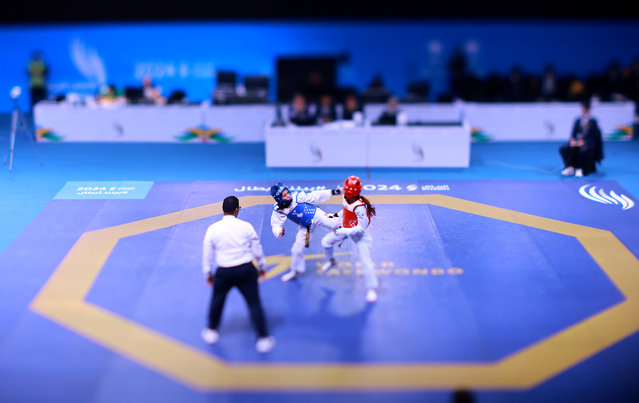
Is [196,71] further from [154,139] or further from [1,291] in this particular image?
[1,291]

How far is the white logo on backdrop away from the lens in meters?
21.1

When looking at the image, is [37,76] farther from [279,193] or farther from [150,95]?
[279,193]

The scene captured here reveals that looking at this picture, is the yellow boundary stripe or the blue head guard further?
the blue head guard

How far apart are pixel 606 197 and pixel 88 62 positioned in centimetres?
1682

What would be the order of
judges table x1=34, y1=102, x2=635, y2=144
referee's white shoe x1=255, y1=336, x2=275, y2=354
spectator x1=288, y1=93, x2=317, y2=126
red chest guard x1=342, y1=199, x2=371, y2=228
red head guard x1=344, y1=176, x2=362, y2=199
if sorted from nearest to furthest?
referee's white shoe x1=255, y1=336, x2=275, y2=354, red head guard x1=344, y1=176, x2=362, y2=199, red chest guard x1=342, y1=199, x2=371, y2=228, spectator x1=288, y1=93, x2=317, y2=126, judges table x1=34, y1=102, x2=635, y2=144

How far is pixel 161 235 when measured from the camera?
33.0ft

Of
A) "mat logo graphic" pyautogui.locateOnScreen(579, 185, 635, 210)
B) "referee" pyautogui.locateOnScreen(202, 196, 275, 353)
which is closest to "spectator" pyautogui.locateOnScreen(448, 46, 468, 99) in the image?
"mat logo graphic" pyautogui.locateOnScreen(579, 185, 635, 210)

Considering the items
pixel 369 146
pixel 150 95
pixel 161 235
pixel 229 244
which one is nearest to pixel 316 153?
pixel 369 146

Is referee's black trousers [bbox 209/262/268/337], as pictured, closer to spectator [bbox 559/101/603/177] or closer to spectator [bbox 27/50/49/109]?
spectator [bbox 559/101/603/177]

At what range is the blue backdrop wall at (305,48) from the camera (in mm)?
20812

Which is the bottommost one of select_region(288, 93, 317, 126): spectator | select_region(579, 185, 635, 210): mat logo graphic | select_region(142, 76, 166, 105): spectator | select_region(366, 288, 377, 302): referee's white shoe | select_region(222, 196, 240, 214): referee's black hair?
select_region(366, 288, 377, 302): referee's white shoe

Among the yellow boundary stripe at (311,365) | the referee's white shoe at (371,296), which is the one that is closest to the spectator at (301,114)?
the yellow boundary stripe at (311,365)

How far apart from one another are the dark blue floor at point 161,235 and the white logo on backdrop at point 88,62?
4.65 metres

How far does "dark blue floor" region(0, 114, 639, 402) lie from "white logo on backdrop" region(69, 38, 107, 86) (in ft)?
15.3
